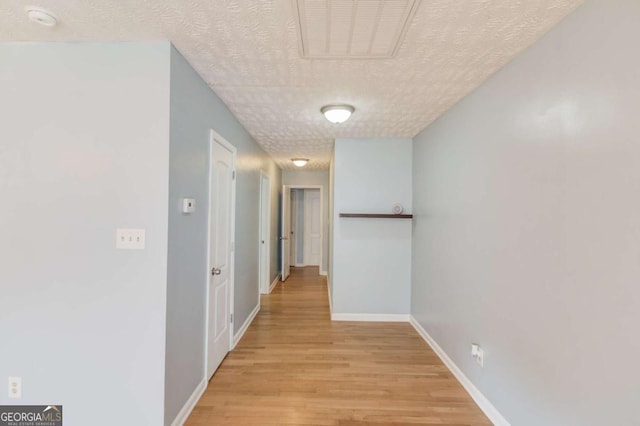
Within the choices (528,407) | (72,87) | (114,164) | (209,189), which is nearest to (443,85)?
(209,189)

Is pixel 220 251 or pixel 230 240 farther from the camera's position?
pixel 230 240

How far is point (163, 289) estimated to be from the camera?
1.76 meters

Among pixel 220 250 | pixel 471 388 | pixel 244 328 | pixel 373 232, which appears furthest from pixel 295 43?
pixel 244 328

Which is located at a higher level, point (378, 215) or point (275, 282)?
point (378, 215)

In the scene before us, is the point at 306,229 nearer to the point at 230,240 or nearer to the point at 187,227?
the point at 230,240

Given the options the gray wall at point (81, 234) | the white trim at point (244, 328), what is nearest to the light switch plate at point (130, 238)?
the gray wall at point (81, 234)

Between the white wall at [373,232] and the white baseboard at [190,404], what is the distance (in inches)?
81.4

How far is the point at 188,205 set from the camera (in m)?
2.00

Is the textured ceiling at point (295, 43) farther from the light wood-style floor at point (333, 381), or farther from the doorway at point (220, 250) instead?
the light wood-style floor at point (333, 381)

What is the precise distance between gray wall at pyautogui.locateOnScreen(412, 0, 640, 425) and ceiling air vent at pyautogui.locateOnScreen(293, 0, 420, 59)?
84 cm

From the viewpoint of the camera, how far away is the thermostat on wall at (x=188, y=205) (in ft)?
6.44

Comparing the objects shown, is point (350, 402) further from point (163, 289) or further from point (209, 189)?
point (209, 189)

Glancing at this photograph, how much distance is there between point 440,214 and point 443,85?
51.2 inches

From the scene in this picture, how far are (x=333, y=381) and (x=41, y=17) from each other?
Answer: 3.11m
